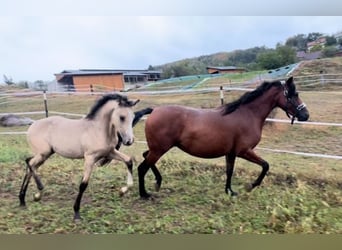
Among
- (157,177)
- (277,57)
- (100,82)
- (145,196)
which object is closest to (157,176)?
(157,177)

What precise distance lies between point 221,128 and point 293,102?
0.38 m

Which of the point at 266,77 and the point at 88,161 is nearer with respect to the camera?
the point at 88,161

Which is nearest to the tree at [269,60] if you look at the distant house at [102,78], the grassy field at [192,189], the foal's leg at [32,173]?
the grassy field at [192,189]

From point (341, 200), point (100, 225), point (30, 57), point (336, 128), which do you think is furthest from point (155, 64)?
point (341, 200)

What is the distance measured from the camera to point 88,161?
1776 mm

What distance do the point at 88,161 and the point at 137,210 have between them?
1.17ft

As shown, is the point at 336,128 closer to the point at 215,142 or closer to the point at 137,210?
the point at 215,142

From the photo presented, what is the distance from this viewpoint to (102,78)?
1985mm

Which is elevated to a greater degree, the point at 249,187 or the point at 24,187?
the point at 24,187

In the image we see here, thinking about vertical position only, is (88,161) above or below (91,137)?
below

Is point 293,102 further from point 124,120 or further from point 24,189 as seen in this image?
point 24,189

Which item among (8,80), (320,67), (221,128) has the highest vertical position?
(8,80)

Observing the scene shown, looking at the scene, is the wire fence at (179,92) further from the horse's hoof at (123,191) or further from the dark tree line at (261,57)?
the horse's hoof at (123,191)

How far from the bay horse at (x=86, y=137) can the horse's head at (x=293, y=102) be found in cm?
76
